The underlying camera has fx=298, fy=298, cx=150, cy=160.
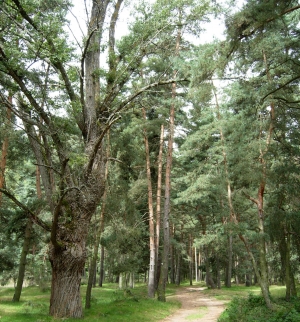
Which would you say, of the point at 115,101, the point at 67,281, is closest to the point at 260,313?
the point at 67,281

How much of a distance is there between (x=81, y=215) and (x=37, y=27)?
4.46 m

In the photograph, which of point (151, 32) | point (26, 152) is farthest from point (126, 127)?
point (151, 32)

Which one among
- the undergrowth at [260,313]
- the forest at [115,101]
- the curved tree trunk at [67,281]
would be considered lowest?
the undergrowth at [260,313]

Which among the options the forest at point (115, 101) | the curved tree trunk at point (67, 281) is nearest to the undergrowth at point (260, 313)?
the forest at point (115, 101)

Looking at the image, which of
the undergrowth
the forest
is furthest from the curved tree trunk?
the undergrowth

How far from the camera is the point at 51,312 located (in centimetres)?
665

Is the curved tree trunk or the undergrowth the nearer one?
the curved tree trunk

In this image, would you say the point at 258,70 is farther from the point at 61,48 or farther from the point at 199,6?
the point at 61,48

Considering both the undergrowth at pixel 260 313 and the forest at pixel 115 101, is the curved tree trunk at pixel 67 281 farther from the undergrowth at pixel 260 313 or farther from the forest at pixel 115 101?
the undergrowth at pixel 260 313

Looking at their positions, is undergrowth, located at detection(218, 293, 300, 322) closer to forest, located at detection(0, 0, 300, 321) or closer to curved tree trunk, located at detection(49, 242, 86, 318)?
forest, located at detection(0, 0, 300, 321)

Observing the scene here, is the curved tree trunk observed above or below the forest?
below

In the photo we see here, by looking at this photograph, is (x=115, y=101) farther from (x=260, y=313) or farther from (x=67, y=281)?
(x=260, y=313)

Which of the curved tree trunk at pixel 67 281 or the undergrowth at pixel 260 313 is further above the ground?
the curved tree trunk at pixel 67 281

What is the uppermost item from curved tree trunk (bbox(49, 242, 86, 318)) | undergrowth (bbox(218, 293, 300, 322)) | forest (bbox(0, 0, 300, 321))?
forest (bbox(0, 0, 300, 321))
